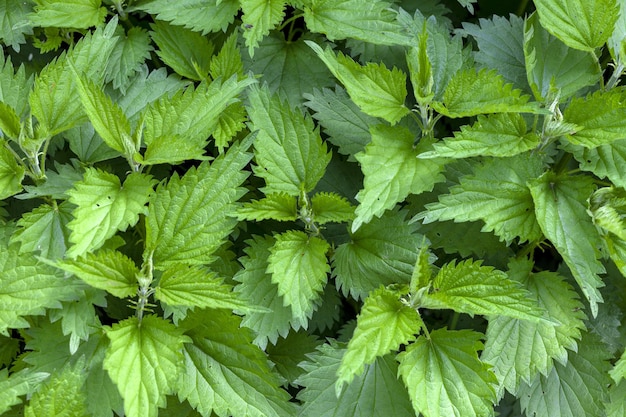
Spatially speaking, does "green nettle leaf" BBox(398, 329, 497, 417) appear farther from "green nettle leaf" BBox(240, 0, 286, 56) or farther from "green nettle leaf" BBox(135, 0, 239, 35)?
"green nettle leaf" BBox(135, 0, 239, 35)

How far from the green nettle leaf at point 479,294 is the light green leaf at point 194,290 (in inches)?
17.4

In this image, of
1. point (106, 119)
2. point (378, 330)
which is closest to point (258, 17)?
point (106, 119)

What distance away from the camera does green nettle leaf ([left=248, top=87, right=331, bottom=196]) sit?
1.48 meters

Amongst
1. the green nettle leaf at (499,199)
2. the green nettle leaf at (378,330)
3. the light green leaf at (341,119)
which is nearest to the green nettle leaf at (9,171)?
the light green leaf at (341,119)

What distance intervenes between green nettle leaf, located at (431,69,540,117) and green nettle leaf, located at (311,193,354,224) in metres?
0.32

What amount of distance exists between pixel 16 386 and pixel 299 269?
0.68 metres

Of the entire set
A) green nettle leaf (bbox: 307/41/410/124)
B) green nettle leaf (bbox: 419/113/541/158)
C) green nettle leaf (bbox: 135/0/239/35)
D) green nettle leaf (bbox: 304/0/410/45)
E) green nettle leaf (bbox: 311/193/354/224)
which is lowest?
green nettle leaf (bbox: 311/193/354/224)

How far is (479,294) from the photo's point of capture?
1.35 m

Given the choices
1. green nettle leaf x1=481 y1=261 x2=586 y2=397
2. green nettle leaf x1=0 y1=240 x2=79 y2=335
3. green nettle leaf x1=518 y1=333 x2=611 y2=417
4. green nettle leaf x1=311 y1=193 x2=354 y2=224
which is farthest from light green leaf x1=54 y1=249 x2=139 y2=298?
green nettle leaf x1=518 y1=333 x2=611 y2=417

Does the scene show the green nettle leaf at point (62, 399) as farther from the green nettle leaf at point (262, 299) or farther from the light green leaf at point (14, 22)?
the light green leaf at point (14, 22)

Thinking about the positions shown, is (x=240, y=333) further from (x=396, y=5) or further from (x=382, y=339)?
(x=396, y=5)

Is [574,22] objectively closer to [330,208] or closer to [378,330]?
[330,208]

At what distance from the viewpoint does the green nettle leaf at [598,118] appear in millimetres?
1355

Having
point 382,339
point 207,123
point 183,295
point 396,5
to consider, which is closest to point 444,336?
point 382,339
